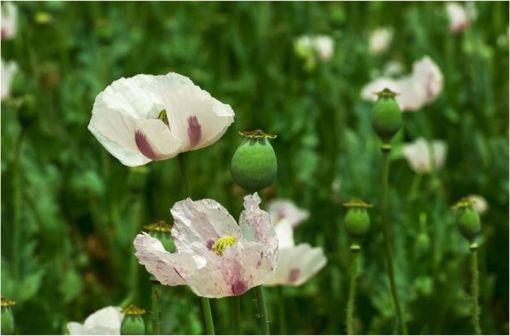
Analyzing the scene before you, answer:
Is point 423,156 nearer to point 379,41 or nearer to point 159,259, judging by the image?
point 379,41

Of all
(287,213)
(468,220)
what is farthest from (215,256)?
(287,213)

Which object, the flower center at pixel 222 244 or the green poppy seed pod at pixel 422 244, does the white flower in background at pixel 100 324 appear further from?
the green poppy seed pod at pixel 422 244

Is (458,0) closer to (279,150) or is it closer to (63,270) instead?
(279,150)

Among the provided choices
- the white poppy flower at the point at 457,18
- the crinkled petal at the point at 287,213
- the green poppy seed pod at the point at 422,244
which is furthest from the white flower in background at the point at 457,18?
the green poppy seed pod at the point at 422,244

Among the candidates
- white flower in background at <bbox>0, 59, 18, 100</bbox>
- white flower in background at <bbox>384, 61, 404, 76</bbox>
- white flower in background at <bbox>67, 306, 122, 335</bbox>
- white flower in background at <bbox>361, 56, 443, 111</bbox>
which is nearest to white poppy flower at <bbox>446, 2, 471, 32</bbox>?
white flower in background at <bbox>384, 61, 404, 76</bbox>

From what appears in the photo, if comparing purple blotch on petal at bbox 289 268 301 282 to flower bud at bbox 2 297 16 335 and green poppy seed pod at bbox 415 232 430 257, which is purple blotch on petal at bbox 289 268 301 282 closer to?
green poppy seed pod at bbox 415 232 430 257

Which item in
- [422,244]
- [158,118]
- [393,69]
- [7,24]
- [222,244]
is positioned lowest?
[422,244]

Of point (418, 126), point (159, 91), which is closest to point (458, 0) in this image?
point (418, 126)
